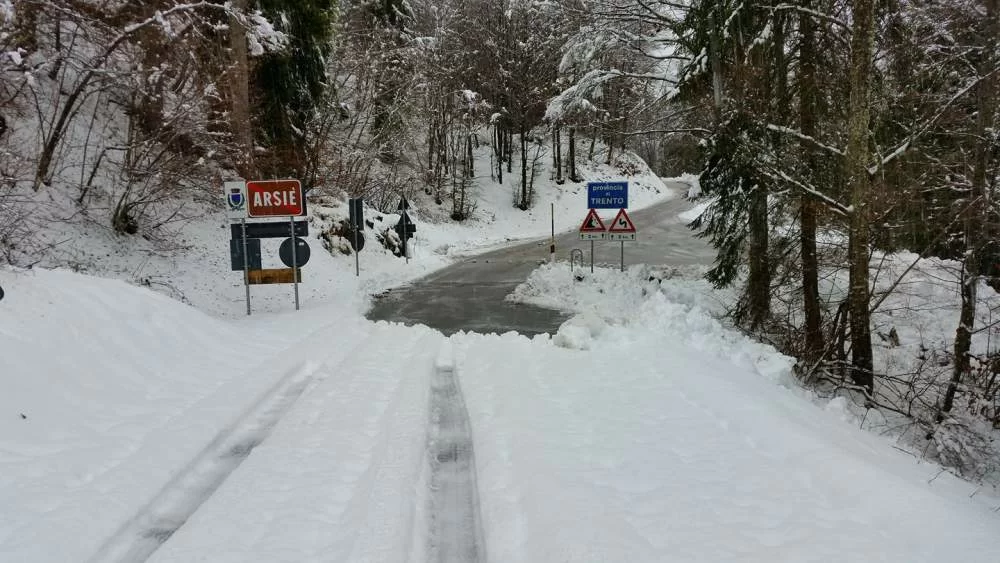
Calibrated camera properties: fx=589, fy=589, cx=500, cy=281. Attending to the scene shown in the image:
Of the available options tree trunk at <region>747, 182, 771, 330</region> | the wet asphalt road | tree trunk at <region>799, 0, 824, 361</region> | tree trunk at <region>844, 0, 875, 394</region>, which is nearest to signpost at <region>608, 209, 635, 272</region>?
the wet asphalt road

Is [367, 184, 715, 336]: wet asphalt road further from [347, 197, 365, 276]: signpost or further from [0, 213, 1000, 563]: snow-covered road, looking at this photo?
[0, 213, 1000, 563]: snow-covered road

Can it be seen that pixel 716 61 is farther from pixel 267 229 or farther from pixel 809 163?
pixel 267 229

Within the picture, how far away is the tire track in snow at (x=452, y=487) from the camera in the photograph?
11.5ft

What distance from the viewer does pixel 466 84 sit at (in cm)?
4056

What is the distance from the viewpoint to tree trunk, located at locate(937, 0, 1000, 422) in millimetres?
8375

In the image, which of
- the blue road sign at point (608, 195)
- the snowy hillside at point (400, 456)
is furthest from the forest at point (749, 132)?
the snowy hillside at point (400, 456)

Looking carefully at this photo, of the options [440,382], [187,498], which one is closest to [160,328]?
[440,382]

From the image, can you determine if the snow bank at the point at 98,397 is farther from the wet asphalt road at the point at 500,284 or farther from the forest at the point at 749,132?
the wet asphalt road at the point at 500,284

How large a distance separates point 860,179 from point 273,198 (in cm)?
1010

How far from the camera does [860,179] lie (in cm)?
842

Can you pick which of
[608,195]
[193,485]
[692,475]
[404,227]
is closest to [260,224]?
[193,485]

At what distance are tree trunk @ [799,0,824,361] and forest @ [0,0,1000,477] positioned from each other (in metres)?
0.04

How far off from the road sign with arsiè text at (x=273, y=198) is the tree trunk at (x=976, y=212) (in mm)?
11120

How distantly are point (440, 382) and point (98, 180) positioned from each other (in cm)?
1224
